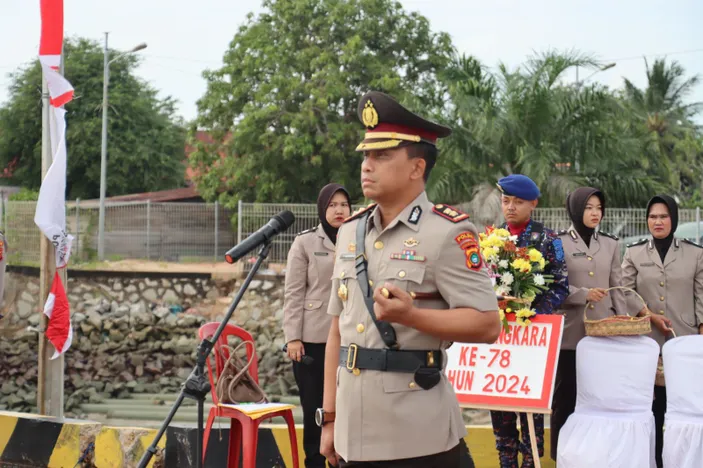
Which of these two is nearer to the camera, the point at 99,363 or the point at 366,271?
the point at 366,271

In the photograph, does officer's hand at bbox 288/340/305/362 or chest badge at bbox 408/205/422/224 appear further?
officer's hand at bbox 288/340/305/362

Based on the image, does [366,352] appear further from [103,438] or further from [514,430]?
[103,438]

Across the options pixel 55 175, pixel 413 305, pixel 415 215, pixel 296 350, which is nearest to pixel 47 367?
pixel 55 175

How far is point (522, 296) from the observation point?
5.71 metres

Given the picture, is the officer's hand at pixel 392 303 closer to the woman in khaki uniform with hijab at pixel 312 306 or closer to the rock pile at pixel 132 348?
the woman in khaki uniform with hijab at pixel 312 306

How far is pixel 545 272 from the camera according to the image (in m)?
5.85

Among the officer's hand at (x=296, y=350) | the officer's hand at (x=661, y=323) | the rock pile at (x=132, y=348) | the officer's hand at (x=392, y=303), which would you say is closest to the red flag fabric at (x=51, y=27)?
the officer's hand at (x=296, y=350)

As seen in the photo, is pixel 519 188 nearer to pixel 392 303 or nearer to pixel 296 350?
pixel 296 350

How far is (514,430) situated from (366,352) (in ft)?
9.11

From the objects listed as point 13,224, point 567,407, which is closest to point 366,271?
point 567,407

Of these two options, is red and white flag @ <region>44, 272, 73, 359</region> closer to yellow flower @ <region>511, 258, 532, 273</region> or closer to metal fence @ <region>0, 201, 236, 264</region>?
yellow flower @ <region>511, 258, 532, 273</region>

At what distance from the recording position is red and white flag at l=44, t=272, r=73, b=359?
7.21m

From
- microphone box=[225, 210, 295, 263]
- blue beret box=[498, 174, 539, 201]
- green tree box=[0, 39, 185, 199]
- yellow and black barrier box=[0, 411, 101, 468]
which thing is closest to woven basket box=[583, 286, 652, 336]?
blue beret box=[498, 174, 539, 201]

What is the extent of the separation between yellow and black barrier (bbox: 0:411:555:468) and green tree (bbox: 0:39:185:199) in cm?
3028
